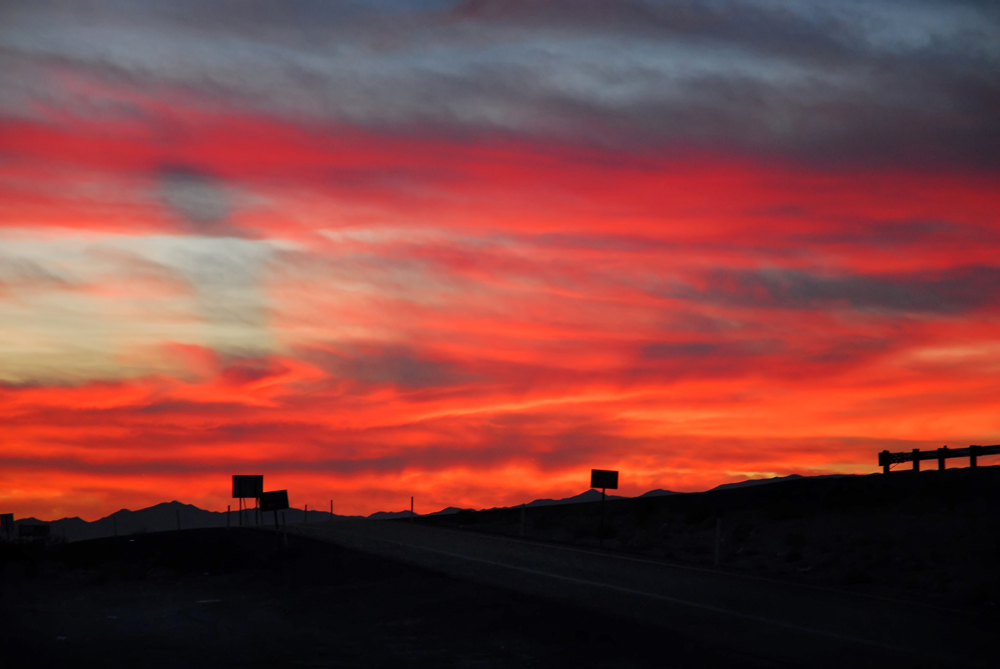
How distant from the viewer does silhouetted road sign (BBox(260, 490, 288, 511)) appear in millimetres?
38531

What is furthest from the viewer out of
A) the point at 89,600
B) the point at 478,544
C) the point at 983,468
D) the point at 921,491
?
the point at 983,468

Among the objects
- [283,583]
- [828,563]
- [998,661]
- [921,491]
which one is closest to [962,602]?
[998,661]

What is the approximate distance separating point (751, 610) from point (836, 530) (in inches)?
851

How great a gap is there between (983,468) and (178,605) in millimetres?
37376

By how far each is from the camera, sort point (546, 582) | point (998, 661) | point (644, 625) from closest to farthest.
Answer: point (998, 661)
point (644, 625)
point (546, 582)

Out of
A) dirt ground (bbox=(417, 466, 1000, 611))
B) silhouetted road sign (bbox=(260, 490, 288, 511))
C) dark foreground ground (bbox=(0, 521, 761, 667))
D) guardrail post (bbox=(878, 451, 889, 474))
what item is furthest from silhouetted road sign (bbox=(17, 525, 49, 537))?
guardrail post (bbox=(878, 451, 889, 474))

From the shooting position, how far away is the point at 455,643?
49.4 feet

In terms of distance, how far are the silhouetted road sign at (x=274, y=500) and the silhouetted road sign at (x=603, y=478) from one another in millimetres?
11963

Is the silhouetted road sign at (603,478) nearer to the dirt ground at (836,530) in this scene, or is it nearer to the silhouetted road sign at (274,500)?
the dirt ground at (836,530)

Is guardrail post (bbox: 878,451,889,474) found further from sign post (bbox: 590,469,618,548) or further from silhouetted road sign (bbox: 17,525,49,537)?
silhouetted road sign (bbox: 17,525,49,537)

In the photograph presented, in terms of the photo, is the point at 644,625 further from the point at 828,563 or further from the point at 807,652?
the point at 828,563

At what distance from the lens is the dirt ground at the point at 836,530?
82.3 feet

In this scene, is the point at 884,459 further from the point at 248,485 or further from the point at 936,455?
the point at 248,485

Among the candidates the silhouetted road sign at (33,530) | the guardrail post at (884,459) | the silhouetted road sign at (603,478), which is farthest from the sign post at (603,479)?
the silhouetted road sign at (33,530)
